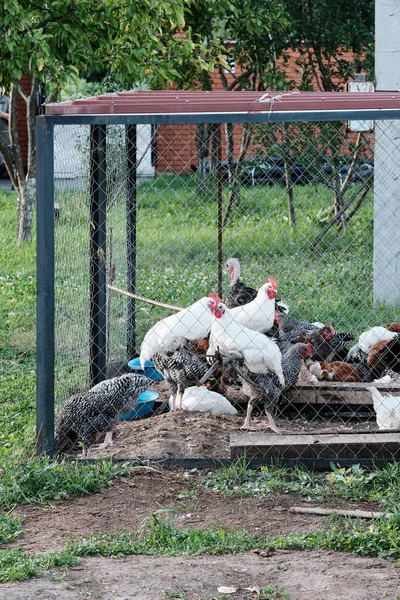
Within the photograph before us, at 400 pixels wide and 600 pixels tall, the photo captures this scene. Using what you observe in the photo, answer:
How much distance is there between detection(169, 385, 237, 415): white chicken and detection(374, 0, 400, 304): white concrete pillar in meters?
3.52

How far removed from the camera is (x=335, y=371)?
6.85 metres

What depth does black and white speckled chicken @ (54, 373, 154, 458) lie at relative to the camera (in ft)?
18.3

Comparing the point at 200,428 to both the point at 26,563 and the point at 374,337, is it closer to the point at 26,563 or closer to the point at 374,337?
the point at 374,337

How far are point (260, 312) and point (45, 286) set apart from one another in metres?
2.11

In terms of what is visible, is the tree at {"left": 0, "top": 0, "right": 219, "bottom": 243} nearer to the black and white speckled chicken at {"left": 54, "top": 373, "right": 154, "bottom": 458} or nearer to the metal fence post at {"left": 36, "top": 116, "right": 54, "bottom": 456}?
the metal fence post at {"left": 36, "top": 116, "right": 54, "bottom": 456}

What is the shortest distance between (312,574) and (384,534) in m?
0.52

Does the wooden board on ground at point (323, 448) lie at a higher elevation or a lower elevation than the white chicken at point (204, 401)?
lower

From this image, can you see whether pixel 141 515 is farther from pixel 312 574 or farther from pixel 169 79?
pixel 169 79

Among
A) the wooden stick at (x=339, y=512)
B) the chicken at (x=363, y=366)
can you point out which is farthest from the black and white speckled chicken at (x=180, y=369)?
the wooden stick at (x=339, y=512)

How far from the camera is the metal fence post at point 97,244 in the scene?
6582mm

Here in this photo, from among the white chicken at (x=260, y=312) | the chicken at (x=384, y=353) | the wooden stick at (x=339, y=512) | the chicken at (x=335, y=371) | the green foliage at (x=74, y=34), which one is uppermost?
the green foliage at (x=74, y=34)

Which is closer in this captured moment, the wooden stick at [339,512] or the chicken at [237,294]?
the wooden stick at [339,512]

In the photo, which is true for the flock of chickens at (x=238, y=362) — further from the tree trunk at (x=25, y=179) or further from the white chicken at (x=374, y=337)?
the tree trunk at (x=25, y=179)

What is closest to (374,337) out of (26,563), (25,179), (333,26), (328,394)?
(328,394)
